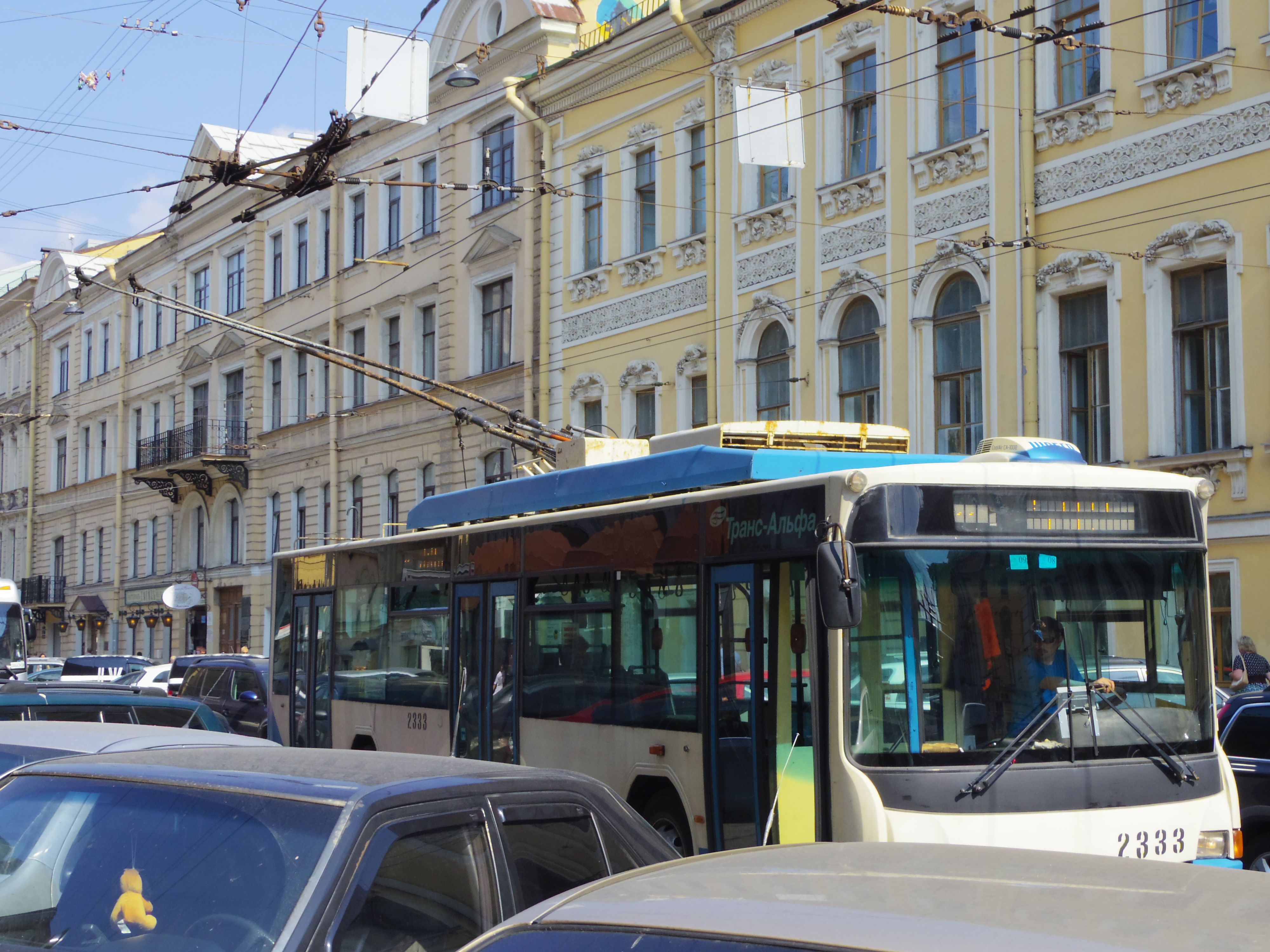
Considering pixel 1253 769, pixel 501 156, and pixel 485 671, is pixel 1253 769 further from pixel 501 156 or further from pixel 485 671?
pixel 501 156

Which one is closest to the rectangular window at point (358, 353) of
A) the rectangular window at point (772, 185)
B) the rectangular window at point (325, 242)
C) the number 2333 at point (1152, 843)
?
the rectangular window at point (325, 242)

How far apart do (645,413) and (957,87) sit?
8491mm

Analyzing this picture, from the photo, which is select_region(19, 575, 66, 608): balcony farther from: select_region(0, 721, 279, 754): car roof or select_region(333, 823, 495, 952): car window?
select_region(333, 823, 495, 952): car window

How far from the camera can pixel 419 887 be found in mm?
3957

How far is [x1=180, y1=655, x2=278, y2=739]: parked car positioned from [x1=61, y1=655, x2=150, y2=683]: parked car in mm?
6239

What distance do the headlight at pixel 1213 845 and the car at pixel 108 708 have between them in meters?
5.47

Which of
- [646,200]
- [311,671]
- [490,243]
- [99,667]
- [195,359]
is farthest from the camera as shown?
[195,359]

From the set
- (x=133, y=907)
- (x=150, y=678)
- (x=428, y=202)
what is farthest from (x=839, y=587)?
(x=428, y=202)

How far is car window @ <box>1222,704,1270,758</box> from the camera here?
9.95 m

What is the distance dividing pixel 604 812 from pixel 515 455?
81.3 feet

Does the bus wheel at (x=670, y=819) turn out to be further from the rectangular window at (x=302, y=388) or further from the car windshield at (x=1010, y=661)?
the rectangular window at (x=302, y=388)

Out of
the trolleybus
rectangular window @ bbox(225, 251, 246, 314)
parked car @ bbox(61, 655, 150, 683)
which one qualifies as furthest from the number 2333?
rectangular window @ bbox(225, 251, 246, 314)

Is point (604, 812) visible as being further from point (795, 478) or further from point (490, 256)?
point (490, 256)

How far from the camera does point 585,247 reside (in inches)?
1174
